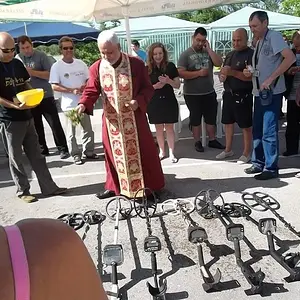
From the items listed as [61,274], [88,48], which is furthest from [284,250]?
[88,48]

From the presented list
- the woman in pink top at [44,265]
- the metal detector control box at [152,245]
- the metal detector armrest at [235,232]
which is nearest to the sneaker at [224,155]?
the metal detector armrest at [235,232]

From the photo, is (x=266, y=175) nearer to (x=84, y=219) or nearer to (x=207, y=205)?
(x=207, y=205)

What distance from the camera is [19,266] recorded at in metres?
0.88

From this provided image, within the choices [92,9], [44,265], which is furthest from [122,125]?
[44,265]

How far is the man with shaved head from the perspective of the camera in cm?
518

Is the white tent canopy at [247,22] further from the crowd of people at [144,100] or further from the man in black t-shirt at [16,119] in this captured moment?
the man in black t-shirt at [16,119]

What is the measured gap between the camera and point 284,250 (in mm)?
3270

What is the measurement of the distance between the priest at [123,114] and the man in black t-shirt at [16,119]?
0.70 m

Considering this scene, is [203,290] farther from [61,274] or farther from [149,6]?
[149,6]

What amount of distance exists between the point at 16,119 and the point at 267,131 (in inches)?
110

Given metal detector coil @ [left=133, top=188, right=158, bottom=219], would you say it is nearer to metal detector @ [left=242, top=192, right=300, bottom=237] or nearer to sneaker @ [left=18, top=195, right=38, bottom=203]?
metal detector @ [left=242, top=192, right=300, bottom=237]

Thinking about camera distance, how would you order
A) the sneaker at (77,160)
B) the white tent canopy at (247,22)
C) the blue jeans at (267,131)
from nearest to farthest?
the blue jeans at (267,131) → the sneaker at (77,160) → the white tent canopy at (247,22)

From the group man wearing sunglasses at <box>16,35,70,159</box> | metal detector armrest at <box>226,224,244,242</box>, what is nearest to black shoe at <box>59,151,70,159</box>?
man wearing sunglasses at <box>16,35,70,159</box>

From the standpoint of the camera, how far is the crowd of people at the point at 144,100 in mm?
4156
